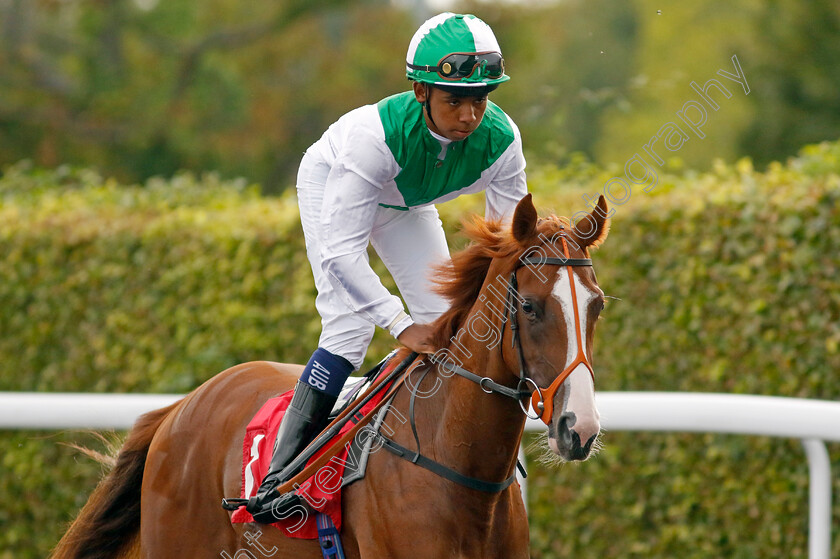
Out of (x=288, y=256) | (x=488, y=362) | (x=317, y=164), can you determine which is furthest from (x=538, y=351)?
(x=288, y=256)

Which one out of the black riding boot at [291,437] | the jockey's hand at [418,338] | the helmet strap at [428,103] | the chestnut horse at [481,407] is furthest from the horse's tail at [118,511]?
the helmet strap at [428,103]

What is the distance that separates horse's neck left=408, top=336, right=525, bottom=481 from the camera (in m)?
2.67

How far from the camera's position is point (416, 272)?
11.0 ft

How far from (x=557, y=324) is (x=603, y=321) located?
8.41 feet

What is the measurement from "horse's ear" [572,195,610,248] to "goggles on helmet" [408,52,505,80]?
0.52m

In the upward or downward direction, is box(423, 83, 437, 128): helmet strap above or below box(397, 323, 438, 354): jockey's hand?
above

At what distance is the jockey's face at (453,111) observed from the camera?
284 cm

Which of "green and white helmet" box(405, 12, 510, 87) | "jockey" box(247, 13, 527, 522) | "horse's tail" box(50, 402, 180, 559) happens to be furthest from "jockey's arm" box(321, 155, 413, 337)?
"horse's tail" box(50, 402, 180, 559)

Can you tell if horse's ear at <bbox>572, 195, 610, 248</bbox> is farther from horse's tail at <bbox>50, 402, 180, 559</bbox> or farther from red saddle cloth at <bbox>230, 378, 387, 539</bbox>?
horse's tail at <bbox>50, 402, 180, 559</bbox>

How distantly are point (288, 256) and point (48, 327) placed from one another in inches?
73.1

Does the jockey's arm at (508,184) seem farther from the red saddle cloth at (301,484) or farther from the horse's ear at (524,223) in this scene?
the red saddle cloth at (301,484)

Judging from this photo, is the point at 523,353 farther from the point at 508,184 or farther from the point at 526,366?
the point at 508,184

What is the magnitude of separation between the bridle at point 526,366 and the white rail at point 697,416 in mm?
1436

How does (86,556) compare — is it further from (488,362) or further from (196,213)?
(196,213)
